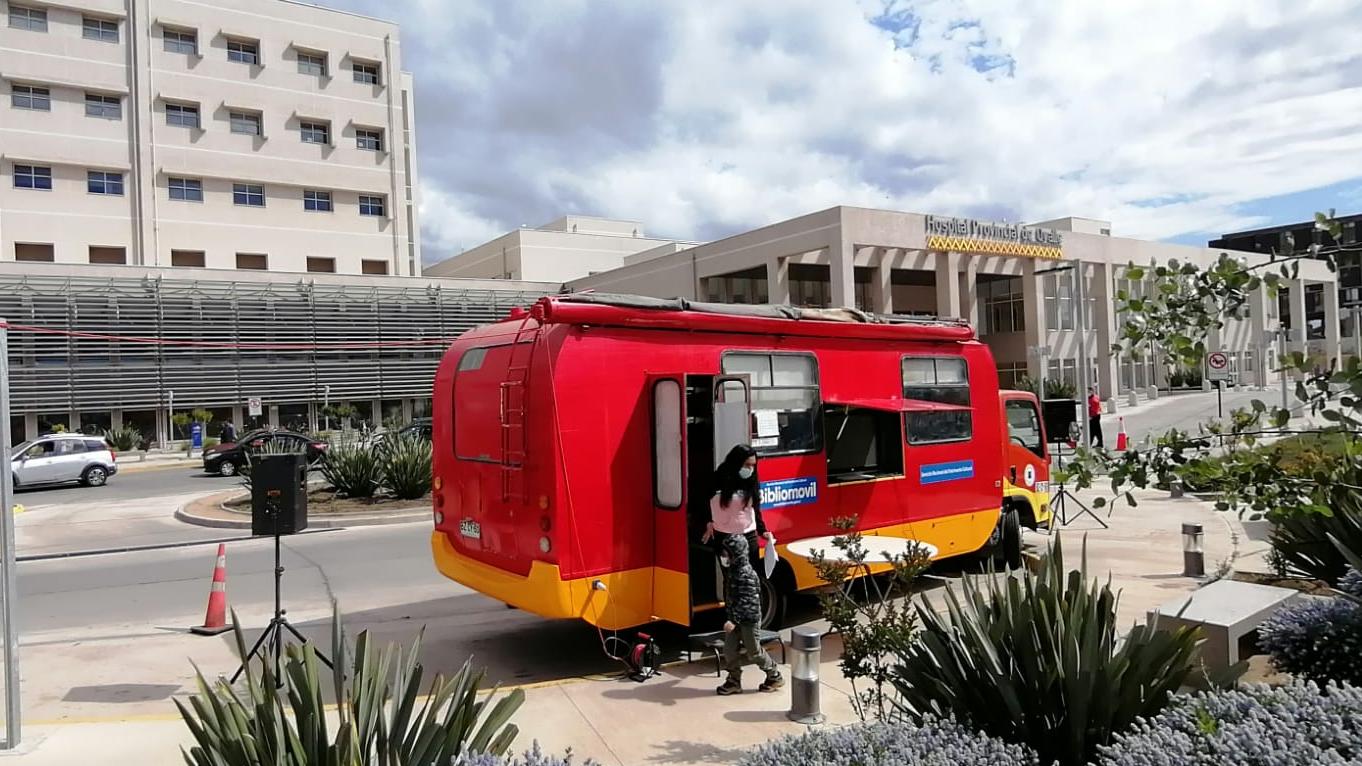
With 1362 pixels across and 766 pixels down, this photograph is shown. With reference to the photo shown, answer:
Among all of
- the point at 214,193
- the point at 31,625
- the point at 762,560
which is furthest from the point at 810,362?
the point at 214,193

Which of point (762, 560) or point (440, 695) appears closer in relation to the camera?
point (440, 695)

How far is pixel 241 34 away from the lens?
46031 mm

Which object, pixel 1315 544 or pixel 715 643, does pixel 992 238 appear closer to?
pixel 1315 544

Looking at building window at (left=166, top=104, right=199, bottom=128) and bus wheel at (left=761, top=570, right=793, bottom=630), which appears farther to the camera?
building window at (left=166, top=104, right=199, bottom=128)

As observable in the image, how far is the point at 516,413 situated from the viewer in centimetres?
684

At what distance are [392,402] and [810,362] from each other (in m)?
42.1

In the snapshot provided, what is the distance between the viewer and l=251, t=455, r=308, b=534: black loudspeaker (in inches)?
299

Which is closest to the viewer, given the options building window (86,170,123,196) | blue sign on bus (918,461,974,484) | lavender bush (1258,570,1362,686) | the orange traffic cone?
lavender bush (1258,570,1362,686)

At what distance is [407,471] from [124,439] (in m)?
26.5

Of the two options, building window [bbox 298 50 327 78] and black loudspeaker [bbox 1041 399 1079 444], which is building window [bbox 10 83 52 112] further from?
black loudspeaker [bbox 1041 399 1079 444]

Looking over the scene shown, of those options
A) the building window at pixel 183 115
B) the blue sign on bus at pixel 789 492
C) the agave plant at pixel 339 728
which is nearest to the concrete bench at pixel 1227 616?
the blue sign on bus at pixel 789 492

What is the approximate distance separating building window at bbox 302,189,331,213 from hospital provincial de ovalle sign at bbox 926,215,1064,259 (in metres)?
32.4

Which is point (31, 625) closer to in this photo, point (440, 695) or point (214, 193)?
point (440, 695)

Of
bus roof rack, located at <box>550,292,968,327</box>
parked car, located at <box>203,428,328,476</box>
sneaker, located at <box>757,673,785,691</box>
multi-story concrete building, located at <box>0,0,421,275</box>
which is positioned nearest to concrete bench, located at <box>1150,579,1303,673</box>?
sneaker, located at <box>757,673,785,691</box>
